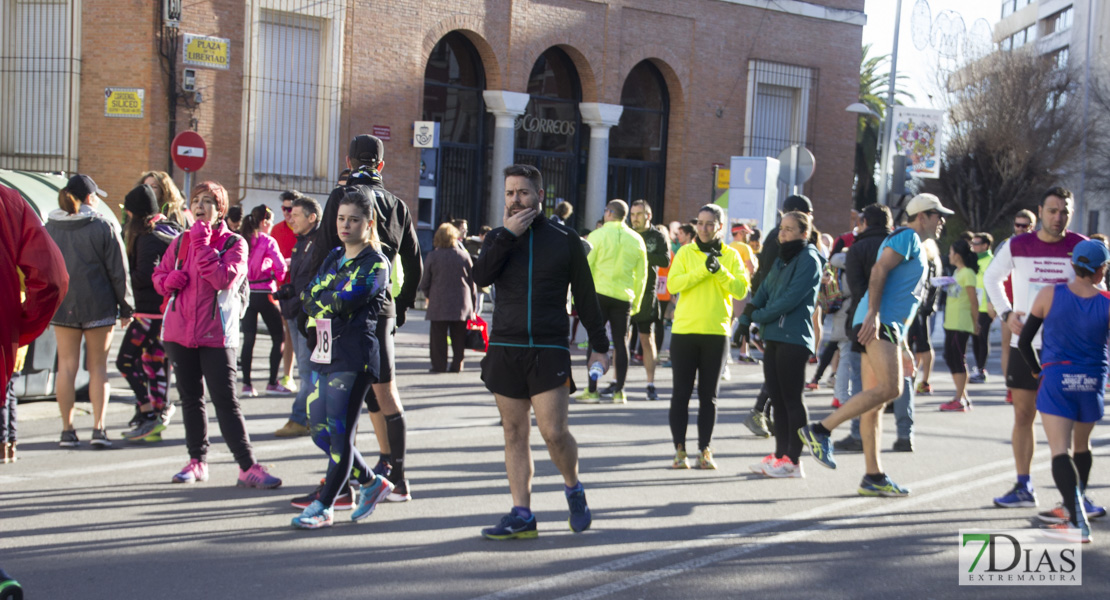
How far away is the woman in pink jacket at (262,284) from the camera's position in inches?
434

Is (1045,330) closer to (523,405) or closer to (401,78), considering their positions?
(523,405)

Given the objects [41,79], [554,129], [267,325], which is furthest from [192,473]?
[554,129]

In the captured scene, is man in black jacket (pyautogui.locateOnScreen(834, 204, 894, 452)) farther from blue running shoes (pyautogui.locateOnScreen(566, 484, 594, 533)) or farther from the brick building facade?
the brick building facade

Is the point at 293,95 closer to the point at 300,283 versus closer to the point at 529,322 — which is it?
the point at 300,283

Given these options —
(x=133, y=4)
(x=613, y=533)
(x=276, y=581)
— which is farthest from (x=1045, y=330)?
(x=133, y=4)

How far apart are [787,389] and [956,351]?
5587mm

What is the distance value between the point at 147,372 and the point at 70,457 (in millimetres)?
974

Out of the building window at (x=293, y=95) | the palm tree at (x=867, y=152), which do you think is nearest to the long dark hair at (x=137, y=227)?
the building window at (x=293, y=95)

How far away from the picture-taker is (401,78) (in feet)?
79.6

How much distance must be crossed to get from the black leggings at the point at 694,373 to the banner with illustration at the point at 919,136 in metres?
20.7

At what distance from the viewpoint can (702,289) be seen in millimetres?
8383

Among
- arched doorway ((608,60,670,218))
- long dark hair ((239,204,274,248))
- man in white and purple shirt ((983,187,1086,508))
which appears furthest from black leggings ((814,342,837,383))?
arched doorway ((608,60,670,218))

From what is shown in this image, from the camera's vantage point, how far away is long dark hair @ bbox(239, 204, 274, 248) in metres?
11.1

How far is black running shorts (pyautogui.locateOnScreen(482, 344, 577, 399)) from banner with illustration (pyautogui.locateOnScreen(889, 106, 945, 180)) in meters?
23.3
